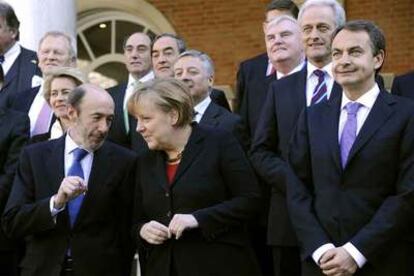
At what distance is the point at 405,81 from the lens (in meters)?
6.21

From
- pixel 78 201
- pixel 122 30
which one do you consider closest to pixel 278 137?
pixel 78 201

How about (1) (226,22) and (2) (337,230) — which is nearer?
(2) (337,230)

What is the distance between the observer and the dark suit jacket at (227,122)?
20.4 ft

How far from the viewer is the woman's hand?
5137 millimetres

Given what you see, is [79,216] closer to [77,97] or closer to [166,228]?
[166,228]

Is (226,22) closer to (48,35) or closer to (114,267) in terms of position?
(48,35)

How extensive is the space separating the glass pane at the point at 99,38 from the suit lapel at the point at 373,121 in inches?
351

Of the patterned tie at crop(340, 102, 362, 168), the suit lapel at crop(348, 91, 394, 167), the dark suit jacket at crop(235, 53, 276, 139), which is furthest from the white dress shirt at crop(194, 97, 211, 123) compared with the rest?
the suit lapel at crop(348, 91, 394, 167)

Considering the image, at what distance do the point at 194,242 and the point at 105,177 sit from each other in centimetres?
70

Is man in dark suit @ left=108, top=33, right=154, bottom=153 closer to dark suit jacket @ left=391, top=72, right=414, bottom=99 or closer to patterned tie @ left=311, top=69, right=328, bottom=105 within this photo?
patterned tie @ left=311, top=69, right=328, bottom=105

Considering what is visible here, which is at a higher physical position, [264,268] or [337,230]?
[337,230]

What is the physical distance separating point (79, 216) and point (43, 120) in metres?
1.40

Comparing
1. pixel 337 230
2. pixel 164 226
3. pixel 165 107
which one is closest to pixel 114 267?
pixel 164 226

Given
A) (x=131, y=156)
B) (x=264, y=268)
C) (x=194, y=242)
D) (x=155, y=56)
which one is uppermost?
(x=155, y=56)
